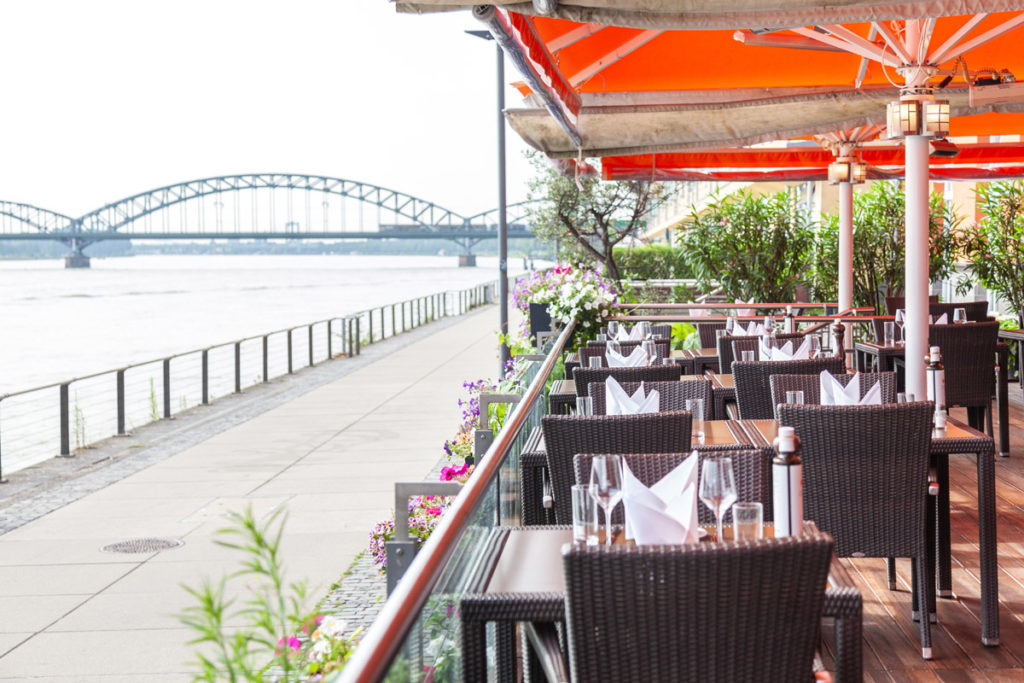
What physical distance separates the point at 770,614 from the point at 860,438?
1.81 meters

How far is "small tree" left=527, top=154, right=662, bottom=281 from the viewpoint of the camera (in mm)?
21516

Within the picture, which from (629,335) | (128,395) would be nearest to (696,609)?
(629,335)

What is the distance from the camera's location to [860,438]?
3.63 meters

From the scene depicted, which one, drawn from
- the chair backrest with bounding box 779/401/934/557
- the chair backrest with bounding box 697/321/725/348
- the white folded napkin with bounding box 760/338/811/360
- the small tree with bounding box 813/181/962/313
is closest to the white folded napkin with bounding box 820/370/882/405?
the chair backrest with bounding box 779/401/934/557

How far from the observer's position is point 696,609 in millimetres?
1928

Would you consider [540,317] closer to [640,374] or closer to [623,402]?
[640,374]

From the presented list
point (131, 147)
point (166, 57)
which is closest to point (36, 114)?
point (166, 57)

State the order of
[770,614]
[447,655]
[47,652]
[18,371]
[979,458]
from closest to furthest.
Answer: [770,614]
[447,655]
[979,458]
[47,652]
[18,371]

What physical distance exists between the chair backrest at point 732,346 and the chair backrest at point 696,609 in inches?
182

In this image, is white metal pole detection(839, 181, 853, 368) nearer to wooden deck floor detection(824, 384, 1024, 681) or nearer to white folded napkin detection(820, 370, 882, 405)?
wooden deck floor detection(824, 384, 1024, 681)

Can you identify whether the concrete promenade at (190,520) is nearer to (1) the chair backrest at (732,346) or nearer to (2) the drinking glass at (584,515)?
(2) the drinking glass at (584,515)

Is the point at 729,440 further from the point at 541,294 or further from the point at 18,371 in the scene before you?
the point at 18,371

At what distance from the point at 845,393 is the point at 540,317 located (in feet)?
20.5

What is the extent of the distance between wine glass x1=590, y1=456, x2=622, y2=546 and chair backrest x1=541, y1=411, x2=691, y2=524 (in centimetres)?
80
